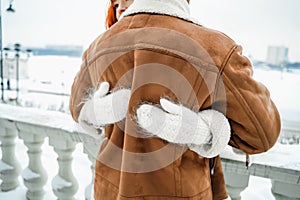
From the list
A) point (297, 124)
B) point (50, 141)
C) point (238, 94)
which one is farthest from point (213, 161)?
point (297, 124)

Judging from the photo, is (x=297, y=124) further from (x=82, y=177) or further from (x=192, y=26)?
(x=192, y=26)

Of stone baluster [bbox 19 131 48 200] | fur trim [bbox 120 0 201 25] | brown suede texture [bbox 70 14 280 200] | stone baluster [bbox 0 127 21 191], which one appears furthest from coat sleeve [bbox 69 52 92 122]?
stone baluster [bbox 0 127 21 191]

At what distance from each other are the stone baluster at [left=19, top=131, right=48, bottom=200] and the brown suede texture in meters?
0.77

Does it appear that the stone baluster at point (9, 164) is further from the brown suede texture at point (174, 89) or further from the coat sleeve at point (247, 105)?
the coat sleeve at point (247, 105)

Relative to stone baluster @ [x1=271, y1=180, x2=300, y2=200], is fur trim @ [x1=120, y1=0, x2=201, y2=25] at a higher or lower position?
higher

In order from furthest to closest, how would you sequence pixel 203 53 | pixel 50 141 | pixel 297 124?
pixel 297 124 → pixel 50 141 → pixel 203 53

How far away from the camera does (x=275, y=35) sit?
7.66ft

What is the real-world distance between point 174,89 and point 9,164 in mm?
1241

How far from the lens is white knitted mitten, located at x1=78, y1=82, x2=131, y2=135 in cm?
62

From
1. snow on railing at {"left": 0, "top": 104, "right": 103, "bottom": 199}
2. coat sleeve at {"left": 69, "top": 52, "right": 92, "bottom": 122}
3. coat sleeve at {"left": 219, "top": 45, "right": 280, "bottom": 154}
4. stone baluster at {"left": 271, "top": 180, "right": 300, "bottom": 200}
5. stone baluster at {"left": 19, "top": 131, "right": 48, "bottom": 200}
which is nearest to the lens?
coat sleeve at {"left": 219, "top": 45, "right": 280, "bottom": 154}

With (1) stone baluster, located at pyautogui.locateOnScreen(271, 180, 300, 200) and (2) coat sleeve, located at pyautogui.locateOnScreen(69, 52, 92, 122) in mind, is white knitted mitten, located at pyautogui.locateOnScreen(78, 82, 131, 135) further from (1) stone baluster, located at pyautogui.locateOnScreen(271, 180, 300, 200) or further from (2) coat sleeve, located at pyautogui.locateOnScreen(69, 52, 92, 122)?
(1) stone baluster, located at pyautogui.locateOnScreen(271, 180, 300, 200)

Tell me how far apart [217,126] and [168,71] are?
0.16 meters

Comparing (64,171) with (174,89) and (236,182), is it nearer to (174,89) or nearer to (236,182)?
(236,182)

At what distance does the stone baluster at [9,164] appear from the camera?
1410 millimetres
